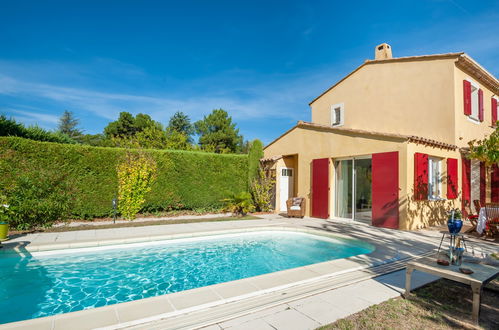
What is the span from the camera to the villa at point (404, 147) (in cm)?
→ 995

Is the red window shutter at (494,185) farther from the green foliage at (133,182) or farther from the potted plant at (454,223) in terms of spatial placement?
the green foliage at (133,182)

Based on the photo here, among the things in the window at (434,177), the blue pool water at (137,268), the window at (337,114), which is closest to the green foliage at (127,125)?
the window at (337,114)

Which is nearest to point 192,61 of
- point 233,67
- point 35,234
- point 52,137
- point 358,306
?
point 233,67

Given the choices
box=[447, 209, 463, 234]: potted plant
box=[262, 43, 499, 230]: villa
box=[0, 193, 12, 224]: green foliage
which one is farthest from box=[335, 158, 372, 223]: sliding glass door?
box=[0, 193, 12, 224]: green foliage

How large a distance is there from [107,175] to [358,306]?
11139mm

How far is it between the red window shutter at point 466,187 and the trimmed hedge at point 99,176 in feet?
35.2

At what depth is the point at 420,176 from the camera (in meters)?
9.95

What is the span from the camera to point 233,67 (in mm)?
18703

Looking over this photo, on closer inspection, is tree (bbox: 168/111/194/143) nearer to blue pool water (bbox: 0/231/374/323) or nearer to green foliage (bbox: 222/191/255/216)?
green foliage (bbox: 222/191/255/216)

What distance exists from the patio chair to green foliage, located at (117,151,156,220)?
6.78m

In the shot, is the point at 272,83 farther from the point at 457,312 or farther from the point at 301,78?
the point at 457,312

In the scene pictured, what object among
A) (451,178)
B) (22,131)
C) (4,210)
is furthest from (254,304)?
(22,131)

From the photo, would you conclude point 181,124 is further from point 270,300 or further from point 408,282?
point 408,282

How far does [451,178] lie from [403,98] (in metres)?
4.30
